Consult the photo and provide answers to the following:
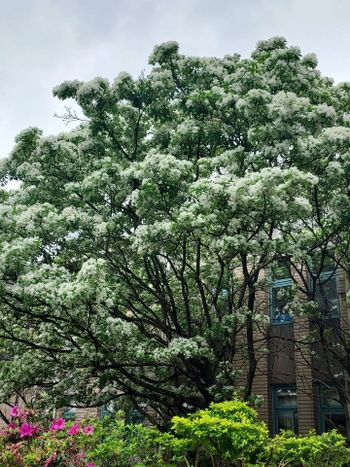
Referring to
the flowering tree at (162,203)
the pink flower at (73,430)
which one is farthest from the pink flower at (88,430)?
the flowering tree at (162,203)

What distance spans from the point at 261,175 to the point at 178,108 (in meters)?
3.99

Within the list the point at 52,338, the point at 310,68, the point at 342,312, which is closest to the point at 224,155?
the point at 310,68

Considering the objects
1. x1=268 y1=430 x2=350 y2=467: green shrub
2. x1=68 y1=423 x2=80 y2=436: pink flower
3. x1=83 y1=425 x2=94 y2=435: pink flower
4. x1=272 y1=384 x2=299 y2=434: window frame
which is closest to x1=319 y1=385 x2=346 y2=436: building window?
x1=272 y1=384 x2=299 y2=434: window frame

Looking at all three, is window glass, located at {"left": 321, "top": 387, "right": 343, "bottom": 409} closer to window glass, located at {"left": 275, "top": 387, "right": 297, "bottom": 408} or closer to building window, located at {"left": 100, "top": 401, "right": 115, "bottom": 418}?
window glass, located at {"left": 275, "top": 387, "right": 297, "bottom": 408}

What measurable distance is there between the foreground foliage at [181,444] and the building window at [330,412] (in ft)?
21.2

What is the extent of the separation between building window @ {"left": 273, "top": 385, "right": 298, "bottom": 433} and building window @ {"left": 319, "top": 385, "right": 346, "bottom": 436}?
92 cm

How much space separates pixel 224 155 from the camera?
10.6 m

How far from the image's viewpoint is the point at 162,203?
33.2 feet

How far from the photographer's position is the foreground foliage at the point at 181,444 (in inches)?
261

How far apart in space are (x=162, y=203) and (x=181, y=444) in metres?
4.86

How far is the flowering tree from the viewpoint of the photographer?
9.32 metres

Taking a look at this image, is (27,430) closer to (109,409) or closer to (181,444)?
(181,444)

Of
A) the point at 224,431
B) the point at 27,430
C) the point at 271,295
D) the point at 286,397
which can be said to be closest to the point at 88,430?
the point at 27,430

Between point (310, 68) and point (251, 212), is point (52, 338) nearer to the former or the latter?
point (251, 212)
